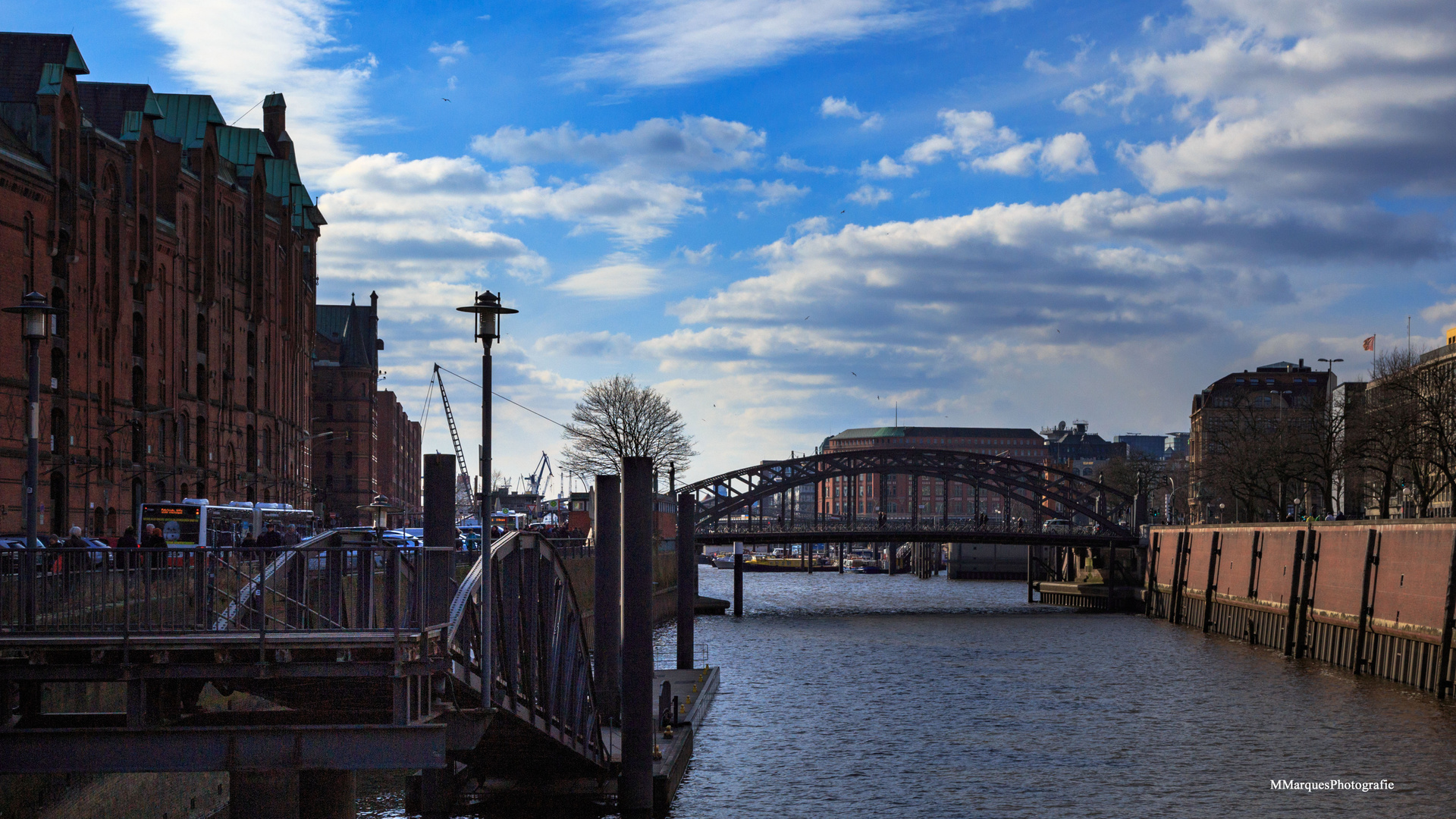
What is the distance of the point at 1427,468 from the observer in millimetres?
72688

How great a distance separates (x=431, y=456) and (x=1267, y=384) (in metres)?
172

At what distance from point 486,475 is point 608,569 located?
5.84 meters

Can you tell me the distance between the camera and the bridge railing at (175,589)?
53.1 feet

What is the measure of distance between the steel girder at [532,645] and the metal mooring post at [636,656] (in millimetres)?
855

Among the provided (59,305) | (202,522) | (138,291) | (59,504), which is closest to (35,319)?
(202,522)

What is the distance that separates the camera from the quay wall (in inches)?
1693

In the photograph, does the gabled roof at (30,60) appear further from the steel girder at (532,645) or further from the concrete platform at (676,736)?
the steel girder at (532,645)

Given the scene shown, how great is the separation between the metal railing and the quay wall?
113 ft

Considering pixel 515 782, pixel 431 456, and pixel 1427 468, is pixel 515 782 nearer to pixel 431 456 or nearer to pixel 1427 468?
pixel 431 456

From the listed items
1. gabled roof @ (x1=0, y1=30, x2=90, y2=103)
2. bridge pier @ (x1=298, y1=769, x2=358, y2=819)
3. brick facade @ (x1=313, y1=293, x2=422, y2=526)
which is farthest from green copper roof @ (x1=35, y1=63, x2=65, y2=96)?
brick facade @ (x1=313, y1=293, x2=422, y2=526)

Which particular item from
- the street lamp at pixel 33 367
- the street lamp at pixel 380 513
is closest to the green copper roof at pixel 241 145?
the street lamp at pixel 380 513

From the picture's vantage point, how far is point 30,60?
61.6 meters

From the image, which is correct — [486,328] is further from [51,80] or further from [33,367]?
[51,80]

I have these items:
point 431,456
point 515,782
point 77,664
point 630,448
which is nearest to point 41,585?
point 77,664
